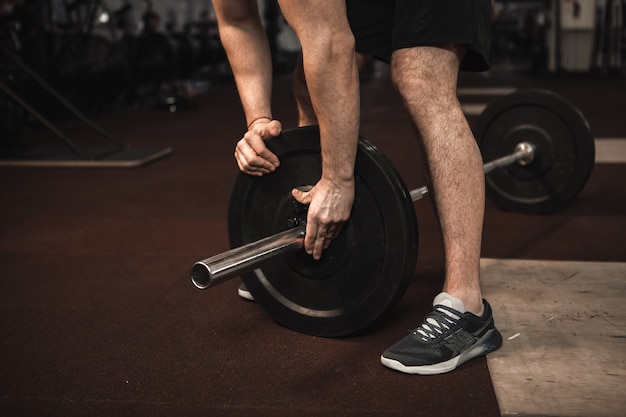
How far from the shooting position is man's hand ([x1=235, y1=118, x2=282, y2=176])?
1254 mm

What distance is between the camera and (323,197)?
1163 millimetres

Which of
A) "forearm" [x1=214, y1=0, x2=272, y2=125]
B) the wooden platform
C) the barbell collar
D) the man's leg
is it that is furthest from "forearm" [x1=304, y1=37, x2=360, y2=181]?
the barbell collar

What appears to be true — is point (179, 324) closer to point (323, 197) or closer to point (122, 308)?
point (122, 308)

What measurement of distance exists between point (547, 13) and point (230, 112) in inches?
197

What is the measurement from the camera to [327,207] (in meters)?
1.16

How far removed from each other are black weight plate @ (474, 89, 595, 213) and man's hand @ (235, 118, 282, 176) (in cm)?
104

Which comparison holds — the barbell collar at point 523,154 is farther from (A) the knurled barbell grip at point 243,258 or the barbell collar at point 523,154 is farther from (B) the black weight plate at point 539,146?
(A) the knurled barbell grip at point 243,258

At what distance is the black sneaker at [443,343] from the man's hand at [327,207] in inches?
8.6

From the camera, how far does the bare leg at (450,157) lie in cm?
118

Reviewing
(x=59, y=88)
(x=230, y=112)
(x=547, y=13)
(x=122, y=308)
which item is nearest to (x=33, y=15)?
(x=59, y=88)

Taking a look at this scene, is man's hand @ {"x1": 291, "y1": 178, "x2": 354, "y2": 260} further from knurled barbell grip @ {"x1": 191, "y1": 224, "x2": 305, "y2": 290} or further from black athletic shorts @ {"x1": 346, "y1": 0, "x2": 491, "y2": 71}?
black athletic shorts @ {"x1": 346, "y1": 0, "x2": 491, "y2": 71}

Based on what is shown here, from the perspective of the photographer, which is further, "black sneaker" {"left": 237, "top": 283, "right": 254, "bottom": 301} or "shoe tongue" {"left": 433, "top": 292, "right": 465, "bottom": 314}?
"black sneaker" {"left": 237, "top": 283, "right": 254, "bottom": 301}

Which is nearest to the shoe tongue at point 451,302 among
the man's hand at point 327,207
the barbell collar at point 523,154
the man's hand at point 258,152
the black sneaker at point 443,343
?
the black sneaker at point 443,343

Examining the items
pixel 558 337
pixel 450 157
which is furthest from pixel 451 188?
pixel 558 337
